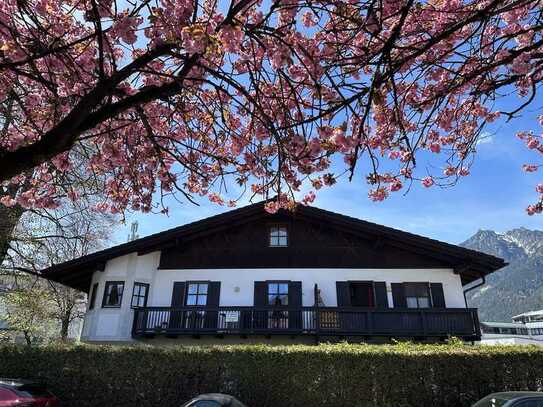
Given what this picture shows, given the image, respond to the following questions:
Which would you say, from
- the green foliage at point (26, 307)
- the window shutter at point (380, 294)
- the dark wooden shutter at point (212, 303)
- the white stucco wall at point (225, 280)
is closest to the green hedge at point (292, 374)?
the dark wooden shutter at point (212, 303)

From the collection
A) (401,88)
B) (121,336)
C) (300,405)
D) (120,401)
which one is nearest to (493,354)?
(300,405)

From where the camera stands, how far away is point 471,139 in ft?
22.1

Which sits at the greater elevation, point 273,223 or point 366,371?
point 273,223

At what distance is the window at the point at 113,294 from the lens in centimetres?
1820

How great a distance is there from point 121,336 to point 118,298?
167cm

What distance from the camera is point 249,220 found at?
64.4ft

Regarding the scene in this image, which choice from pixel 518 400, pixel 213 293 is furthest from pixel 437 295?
pixel 518 400

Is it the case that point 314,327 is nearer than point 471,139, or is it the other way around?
point 471,139

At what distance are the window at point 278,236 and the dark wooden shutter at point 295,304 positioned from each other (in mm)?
1998

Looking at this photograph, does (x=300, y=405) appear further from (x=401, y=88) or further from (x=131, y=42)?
(x=131, y=42)

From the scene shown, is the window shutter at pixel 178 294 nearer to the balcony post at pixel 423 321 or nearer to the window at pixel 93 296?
the window at pixel 93 296

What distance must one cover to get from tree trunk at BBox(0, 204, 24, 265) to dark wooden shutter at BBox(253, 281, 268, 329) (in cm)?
1013

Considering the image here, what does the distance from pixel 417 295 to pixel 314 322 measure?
190 inches

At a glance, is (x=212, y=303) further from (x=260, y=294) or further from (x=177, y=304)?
(x=260, y=294)
